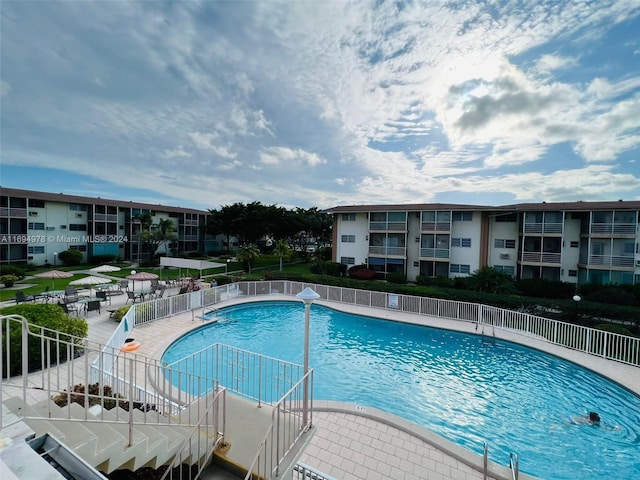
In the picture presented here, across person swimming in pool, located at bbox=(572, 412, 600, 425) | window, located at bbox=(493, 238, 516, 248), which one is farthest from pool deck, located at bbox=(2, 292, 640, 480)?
window, located at bbox=(493, 238, 516, 248)

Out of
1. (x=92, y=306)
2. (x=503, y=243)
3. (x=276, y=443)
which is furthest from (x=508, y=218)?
(x=92, y=306)

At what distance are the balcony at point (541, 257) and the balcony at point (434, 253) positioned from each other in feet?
19.6

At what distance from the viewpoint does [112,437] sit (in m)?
3.60

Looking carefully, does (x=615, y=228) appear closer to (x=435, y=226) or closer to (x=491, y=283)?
(x=491, y=283)

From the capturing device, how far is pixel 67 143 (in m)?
19.1

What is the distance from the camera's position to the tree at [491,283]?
62.7ft

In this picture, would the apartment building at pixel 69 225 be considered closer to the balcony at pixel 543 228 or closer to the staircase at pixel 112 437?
the staircase at pixel 112 437

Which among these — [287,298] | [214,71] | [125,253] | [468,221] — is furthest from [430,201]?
[125,253]

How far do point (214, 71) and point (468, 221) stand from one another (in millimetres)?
23219

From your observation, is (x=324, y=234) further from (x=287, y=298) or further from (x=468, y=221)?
(x=287, y=298)

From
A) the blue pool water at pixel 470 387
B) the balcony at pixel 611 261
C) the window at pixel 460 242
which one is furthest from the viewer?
the window at pixel 460 242

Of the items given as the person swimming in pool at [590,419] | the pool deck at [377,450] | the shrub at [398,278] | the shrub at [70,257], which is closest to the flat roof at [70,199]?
the shrub at [70,257]

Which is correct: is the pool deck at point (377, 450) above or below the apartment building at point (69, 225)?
below

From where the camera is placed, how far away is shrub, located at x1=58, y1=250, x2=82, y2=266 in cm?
3309
